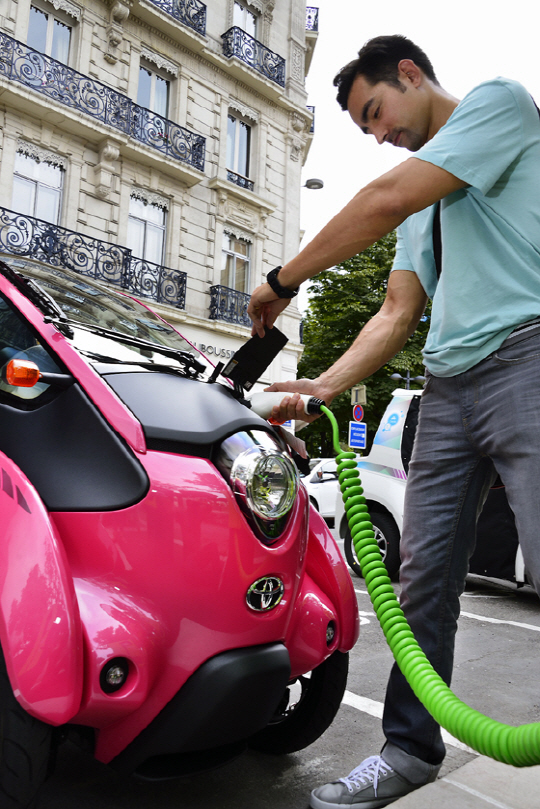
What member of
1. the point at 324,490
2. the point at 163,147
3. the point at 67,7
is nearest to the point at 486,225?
the point at 324,490

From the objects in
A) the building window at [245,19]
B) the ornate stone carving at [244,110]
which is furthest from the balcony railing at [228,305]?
the building window at [245,19]

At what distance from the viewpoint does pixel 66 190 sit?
545 inches

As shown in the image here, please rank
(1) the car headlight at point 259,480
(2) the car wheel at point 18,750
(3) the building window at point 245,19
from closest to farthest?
(2) the car wheel at point 18,750, (1) the car headlight at point 259,480, (3) the building window at point 245,19

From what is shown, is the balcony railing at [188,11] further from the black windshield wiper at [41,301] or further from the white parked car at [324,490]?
the black windshield wiper at [41,301]

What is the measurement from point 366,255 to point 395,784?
24.1 metres

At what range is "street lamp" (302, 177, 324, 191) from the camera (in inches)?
773

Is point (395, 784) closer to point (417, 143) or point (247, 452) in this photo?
point (247, 452)

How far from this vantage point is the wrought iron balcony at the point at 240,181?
17.5 m

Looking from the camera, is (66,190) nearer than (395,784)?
No

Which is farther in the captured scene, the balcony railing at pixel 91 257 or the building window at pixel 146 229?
the building window at pixel 146 229

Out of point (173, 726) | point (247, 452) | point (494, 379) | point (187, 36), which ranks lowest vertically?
point (173, 726)

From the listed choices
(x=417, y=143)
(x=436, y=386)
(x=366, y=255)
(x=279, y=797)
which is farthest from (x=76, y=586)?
(x=366, y=255)

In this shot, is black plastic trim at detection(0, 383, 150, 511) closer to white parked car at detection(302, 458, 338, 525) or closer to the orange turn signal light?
the orange turn signal light

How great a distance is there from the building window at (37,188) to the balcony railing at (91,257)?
44 centimetres
